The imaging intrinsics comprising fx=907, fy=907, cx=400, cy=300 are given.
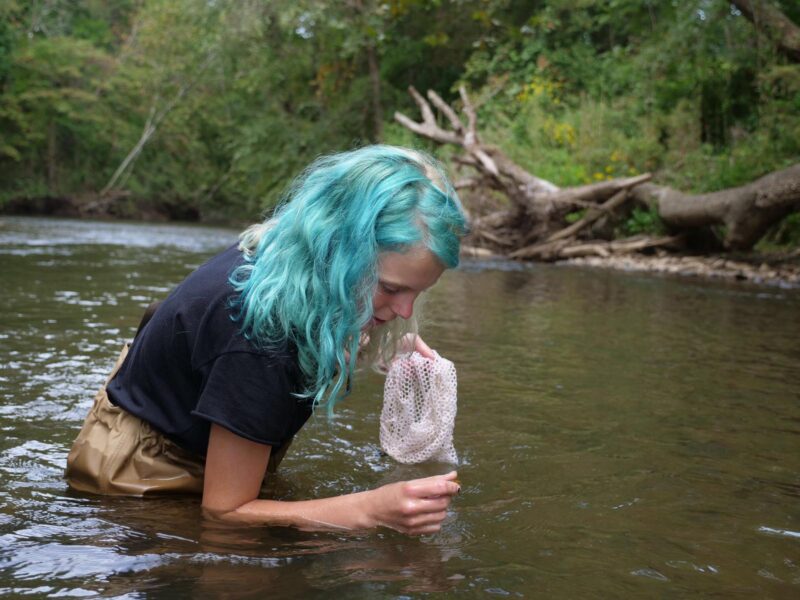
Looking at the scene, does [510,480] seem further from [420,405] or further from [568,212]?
[568,212]

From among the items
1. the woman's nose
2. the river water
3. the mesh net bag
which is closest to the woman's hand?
the river water


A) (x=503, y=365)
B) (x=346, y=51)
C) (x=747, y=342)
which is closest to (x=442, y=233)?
(x=503, y=365)

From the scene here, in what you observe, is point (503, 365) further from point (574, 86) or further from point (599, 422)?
point (574, 86)

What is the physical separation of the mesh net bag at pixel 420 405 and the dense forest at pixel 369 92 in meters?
8.67

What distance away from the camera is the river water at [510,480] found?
7.37ft

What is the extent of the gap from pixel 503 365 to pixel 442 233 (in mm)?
3266

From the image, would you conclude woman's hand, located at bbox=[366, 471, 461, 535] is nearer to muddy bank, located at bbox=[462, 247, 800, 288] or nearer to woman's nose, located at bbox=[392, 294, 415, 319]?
woman's nose, located at bbox=[392, 294, 415, 319]

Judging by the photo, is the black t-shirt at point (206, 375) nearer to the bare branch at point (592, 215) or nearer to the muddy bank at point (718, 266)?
the muddy bank at point (718, 266)

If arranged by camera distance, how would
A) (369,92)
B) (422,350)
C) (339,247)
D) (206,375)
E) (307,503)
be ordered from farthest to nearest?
(369,92) < (422,350) < (307,503) < (206,375) < (339,247)

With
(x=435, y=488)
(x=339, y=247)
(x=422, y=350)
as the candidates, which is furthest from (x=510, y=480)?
(x=339, y=247)

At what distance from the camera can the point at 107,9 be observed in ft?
133

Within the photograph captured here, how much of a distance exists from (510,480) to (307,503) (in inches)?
38.6

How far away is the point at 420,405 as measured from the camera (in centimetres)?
322

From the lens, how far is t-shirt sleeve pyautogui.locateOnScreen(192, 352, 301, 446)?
7.11ft
